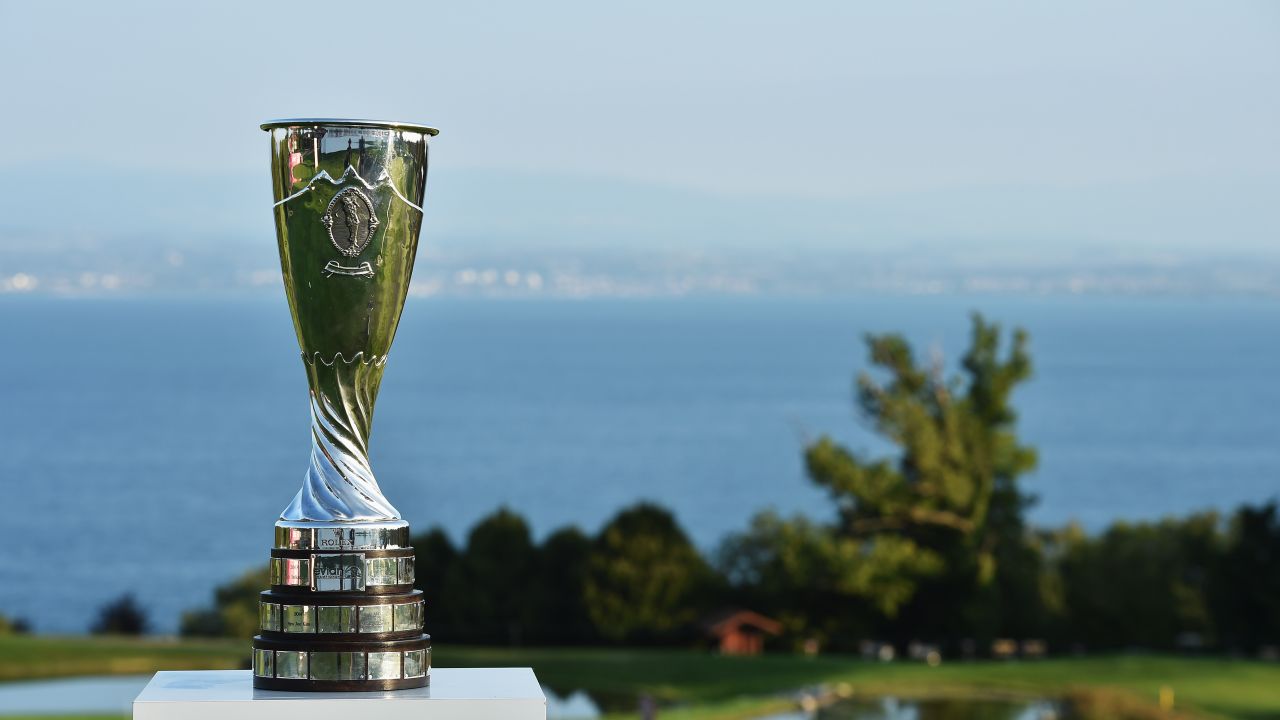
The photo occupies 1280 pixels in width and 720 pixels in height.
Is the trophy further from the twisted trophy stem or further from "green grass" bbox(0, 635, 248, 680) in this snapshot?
"green grass" bbox(0, 635, 248, 680)

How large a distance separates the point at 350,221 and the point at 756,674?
17.1 metres

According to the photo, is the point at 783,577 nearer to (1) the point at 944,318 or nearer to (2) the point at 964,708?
(2) the point at 964,708

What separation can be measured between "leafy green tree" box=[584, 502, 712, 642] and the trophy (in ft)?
61.2

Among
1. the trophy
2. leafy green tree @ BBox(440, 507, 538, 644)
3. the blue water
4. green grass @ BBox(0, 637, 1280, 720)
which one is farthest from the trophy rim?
the blue water

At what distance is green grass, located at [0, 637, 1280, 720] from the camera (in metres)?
19.6

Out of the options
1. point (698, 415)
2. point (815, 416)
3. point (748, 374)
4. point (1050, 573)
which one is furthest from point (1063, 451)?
point (1050, 573)

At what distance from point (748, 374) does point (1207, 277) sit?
1219 inches

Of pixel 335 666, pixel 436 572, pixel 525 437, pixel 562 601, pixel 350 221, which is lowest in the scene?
pixel 335 666

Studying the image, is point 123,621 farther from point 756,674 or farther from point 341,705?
point 341,705

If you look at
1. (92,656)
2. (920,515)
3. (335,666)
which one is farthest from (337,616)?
(920,515)

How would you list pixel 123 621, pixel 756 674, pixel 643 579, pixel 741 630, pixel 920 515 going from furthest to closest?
pixel 920 515 < pixel 123 621 < pixel 741 630 < pixel 643 579 < pixel 756 674

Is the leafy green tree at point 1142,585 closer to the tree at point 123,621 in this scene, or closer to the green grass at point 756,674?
the green grass at point 756,674

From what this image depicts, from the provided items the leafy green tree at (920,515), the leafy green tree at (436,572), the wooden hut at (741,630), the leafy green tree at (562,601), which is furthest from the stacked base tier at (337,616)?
the leafy green tree at (920,515)

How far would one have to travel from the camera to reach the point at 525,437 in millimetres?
95188
